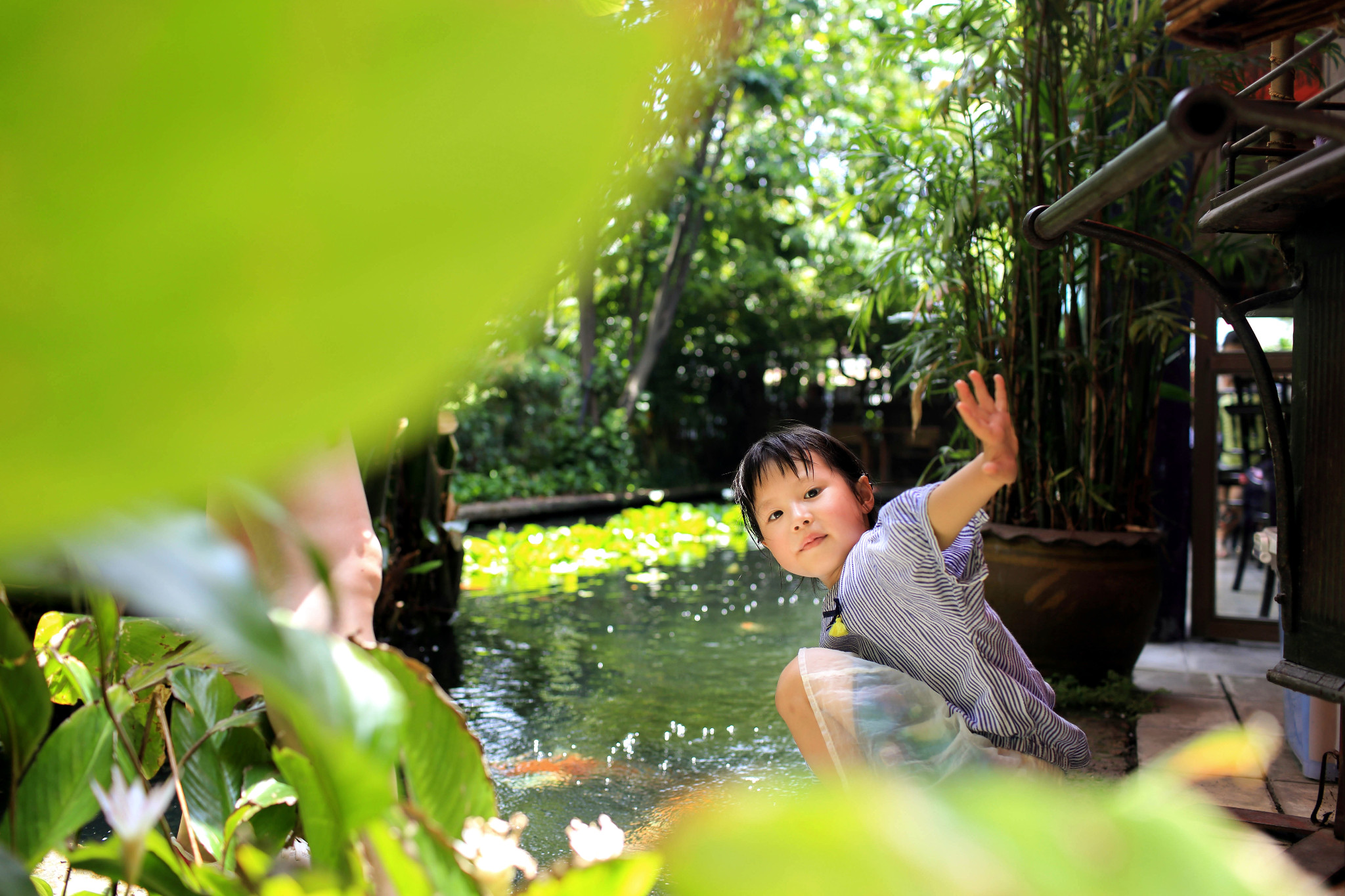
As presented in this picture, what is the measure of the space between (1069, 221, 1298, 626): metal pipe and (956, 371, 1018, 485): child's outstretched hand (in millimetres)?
263

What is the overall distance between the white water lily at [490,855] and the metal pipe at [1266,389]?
1017 millimetres

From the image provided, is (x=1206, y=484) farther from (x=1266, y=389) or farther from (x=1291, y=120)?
(x=1291, y=120)

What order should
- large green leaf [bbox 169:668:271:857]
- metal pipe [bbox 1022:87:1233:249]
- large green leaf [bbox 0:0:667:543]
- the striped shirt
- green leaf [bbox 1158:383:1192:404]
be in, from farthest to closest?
1. green leaf [bbox 1158:383:1192:404]
2. the striped shirt
3. large green leaf [bbox 169:668:271:857]
4. metal pipe [bbox 1022:87:1233:249]
5. large green leaf [bbox 0:0:667:543]

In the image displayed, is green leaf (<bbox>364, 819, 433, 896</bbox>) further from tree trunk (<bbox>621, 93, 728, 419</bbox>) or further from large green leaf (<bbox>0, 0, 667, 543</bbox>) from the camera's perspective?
tree trunk (<bbox>621, 93, 728, 419</bbox>)

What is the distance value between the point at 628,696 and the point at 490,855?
2.45 meters

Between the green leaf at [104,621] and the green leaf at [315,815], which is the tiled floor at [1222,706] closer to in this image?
the green leaf at [315,815]

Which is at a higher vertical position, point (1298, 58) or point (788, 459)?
point (1298, 58)

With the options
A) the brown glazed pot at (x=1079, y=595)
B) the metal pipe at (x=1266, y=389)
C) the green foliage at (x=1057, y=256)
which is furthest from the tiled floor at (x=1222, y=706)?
the metal pipe at (x=1266, y=389)

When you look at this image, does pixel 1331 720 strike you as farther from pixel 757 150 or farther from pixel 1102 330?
pixel 757 150

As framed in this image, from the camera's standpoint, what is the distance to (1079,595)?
2.73 meters

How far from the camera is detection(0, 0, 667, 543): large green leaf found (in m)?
0.24

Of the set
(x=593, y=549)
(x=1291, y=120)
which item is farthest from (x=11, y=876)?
(x=593, y=549)

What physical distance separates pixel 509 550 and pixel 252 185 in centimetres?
586

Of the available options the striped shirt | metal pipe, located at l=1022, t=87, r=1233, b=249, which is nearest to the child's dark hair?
the striped shirt
